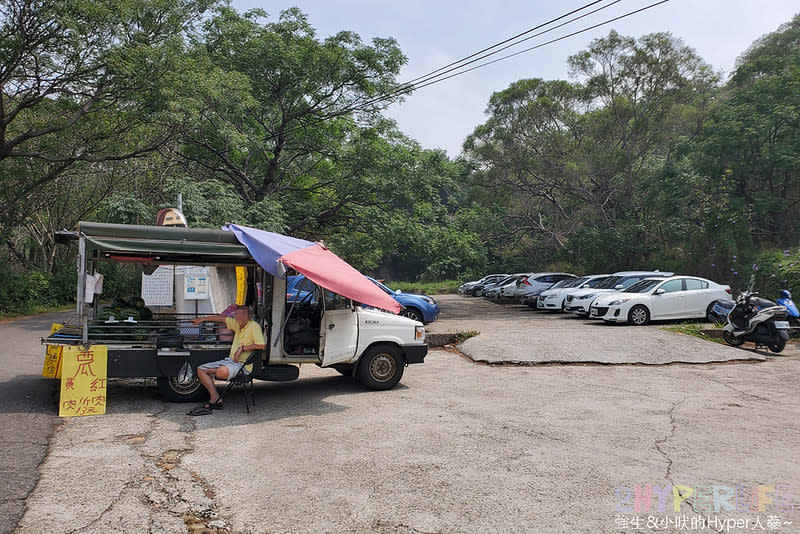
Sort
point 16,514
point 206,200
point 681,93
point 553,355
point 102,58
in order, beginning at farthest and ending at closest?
point 681,93, point 206,200, point 102,58, point 553,355, point 16,514

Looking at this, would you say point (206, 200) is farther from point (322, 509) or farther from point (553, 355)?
point (322, 509)

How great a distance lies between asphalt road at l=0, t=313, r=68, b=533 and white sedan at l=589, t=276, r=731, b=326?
14307mm

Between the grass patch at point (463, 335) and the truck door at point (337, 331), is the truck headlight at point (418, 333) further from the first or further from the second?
the grass patch at point (463, 335)

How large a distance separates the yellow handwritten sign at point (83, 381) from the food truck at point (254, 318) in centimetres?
16

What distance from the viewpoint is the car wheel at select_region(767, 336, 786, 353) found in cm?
1318

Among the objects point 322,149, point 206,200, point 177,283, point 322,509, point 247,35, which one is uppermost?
point 247,35

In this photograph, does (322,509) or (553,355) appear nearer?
(322,509)

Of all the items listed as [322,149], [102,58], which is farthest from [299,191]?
[102,58]

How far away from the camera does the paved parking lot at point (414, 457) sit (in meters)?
4.59

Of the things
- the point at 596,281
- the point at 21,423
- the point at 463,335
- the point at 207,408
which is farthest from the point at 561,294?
the point at 21,423

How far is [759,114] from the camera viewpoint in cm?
2336

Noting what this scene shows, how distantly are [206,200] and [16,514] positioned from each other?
53.4 ft

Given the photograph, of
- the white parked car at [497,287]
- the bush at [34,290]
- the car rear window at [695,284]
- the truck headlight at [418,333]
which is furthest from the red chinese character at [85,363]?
the white parked car at [497,287]

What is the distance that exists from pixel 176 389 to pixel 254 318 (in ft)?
4.59
